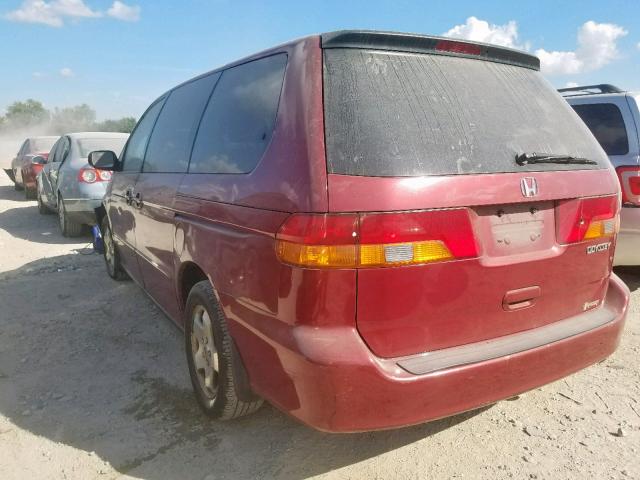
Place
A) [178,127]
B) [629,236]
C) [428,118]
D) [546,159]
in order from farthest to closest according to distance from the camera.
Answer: [629,236]
[178,127]
[546,159]
[428,118]

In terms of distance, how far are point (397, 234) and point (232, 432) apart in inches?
57.6

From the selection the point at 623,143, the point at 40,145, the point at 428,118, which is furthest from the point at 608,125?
the point at 40,145

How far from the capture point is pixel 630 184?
411 cm

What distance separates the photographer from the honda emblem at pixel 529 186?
2000 mm

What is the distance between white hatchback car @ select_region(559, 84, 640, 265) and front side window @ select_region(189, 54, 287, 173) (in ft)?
10.6

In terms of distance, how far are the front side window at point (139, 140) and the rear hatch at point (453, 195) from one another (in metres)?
2.30

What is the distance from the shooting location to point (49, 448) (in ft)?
8.14

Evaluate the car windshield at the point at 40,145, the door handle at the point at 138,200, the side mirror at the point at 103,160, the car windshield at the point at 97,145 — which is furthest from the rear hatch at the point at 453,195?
the car windshield at the point at 40,145

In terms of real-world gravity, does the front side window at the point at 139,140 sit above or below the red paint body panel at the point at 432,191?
above

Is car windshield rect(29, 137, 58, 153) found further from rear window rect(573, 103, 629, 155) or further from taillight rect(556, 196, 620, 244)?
taillight rect(556, 196, 620, 244)

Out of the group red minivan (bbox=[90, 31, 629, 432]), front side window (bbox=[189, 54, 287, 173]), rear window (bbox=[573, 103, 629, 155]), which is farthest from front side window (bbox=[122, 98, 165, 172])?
rear window (bbox=[573, 103, 629, 155])

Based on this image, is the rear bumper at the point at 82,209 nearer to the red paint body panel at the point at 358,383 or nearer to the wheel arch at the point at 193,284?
the wheel arch at the point at 193,284

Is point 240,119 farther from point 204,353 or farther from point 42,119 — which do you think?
point 42,119

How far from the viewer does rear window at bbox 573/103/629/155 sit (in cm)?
430
